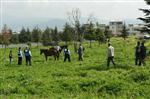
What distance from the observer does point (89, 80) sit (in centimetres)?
1983

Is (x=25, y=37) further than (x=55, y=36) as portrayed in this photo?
Yes

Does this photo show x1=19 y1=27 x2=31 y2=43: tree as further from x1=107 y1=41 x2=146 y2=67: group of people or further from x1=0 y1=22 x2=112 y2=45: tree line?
x1=107 y1=41 x2=146 y2=67: group of people

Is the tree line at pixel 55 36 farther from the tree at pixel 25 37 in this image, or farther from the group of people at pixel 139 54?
the group of people at pixel 139 54

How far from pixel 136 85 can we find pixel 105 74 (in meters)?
3.99

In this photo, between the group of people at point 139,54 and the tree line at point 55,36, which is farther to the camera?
the tree line at point 55,36

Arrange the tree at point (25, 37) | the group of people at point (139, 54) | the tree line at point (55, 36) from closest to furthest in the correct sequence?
the group of people at point (139, 54) → the tree line at point (55, 36) → the tree at point (25, 37)

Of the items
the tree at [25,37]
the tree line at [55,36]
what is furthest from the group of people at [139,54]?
the tree at [25,37]

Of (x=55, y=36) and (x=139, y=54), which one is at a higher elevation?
(x=139, y=54)

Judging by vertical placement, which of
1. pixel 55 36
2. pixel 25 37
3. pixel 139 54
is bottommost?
pixel 25 37

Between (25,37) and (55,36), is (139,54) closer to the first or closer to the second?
(55,36)

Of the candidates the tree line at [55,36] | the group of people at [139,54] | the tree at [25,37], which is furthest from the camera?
the tree at [25,37]

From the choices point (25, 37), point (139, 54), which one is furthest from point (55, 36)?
point (139, 54)

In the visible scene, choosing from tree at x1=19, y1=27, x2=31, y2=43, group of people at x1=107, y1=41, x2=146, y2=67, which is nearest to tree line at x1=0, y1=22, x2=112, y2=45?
tree at x1=19, y1=27, x2=31, y2=43

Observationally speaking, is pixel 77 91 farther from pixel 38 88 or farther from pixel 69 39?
pixel 69 39
